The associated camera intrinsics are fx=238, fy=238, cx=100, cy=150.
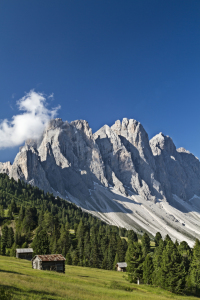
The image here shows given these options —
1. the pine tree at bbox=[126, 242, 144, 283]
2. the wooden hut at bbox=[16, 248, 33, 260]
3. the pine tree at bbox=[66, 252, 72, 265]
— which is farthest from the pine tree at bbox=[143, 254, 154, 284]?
the wooden hut at bbox=[16, 248, 33, 260]

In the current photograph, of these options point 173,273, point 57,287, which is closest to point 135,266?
point 173,273

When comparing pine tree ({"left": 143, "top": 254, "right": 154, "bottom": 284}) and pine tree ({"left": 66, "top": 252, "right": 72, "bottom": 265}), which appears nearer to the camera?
pine tree ({"left": 143, "top": 254, "right": 154, "bottom": 284})

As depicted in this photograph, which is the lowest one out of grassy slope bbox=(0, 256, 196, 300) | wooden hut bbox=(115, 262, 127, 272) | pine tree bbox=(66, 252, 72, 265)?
wooden hut bbox=(115, 262, 127, 272)

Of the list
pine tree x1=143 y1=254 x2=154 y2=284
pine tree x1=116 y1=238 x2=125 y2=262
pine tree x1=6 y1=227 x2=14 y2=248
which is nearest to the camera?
pine tree x1=143 y1=254 x2=154 y2=284

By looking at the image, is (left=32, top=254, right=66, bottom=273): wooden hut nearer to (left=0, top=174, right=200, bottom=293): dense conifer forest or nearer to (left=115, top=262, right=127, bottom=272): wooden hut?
(left=0, top=174, right=200, bottom=293): dense conifer forest

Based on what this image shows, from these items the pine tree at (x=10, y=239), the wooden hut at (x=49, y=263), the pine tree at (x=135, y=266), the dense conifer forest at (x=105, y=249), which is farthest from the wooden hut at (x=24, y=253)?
the pine tree at (x=135, y=266)

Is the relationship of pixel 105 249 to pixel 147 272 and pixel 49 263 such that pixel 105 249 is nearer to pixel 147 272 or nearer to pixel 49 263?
pixel 147 272

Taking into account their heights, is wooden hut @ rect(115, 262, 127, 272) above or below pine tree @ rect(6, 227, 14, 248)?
below

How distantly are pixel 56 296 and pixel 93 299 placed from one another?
4.08m

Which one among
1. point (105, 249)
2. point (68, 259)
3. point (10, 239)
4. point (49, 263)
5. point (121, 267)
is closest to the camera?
point (49, 263)

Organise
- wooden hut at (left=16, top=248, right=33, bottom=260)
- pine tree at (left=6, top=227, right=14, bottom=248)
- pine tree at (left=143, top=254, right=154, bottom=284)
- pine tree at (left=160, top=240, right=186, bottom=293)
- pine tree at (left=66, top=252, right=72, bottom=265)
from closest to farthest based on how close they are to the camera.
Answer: pine tree at (left=160, top=240, right=186, bottom=293)
pine tree at (left=143, top=254, right=154, bottom=284)
wooden hut at (left=16, top=248, right=33, bottom=260)
pine tree at (left=66, top=252, right=72, bottom=265)
pine tree at (left=6, top=227, right=14, bottom=248)

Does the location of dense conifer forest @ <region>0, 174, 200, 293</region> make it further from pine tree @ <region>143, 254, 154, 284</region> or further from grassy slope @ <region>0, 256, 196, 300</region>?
grassy slope @ <region>0, 256, 196, 300</region>

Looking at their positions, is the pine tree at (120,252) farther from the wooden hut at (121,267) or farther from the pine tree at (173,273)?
the pine tree at (173,273)

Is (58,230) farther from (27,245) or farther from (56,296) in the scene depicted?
(56,296)
